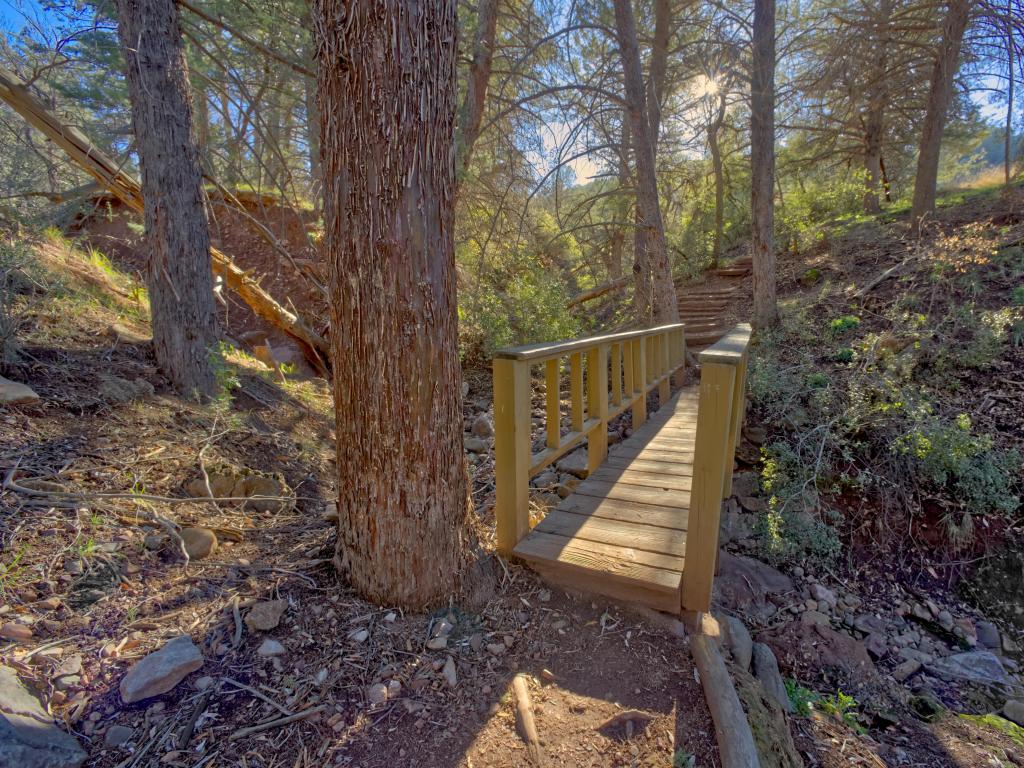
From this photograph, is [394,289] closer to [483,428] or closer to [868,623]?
[483,428]

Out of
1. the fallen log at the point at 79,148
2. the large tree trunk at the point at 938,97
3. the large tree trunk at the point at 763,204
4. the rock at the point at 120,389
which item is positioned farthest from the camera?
the large tree trunk at the point at 763,204

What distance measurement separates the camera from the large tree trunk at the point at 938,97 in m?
6.61

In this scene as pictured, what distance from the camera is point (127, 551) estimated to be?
2021 millimetres

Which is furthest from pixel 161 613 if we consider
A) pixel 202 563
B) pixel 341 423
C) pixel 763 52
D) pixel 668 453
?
pixel 763 52

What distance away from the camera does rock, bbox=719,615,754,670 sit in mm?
2186

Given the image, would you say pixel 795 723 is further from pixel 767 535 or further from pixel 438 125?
pixel 438 125

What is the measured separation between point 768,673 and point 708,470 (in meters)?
1.13

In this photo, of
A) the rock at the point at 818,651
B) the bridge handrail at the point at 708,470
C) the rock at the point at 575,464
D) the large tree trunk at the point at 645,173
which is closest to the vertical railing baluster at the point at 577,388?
the bridge handrail at the point at 708,470

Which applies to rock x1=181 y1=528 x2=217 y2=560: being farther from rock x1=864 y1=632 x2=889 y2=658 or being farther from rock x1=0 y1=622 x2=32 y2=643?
rock x1=864 y1=632 x2=889 y2=658

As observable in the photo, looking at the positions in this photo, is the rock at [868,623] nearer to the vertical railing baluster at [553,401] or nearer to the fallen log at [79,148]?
the vertical railing baluster at [553,401]

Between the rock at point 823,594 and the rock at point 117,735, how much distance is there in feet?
12.2

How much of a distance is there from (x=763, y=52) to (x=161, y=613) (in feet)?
27.8

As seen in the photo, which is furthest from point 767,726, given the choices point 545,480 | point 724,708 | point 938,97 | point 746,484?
point 938,97

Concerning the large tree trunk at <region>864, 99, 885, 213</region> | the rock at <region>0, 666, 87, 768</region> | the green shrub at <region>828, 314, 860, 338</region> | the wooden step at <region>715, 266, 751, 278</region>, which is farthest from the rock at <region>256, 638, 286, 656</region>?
the large tree trunk at <region>864, 99, 885, 213</region>
